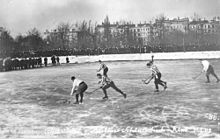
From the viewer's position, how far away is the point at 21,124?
723cm

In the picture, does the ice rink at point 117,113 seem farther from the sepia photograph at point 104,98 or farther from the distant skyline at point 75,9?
the distant skyline at point 75,9

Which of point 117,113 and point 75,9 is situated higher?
point 75,9

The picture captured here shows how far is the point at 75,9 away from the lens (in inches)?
398

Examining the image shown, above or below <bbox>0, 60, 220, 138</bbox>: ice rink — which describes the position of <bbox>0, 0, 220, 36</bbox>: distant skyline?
above

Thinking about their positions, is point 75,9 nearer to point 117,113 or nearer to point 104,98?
point 104,98

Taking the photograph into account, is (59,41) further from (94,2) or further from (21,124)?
(21,124)

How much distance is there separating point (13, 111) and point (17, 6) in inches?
142

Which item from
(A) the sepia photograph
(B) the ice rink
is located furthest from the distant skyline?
(B) the ice rink

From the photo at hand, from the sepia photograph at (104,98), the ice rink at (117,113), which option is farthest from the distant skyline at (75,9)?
the ice rink at (117,113)

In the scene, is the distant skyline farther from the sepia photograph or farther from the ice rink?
the ice rink

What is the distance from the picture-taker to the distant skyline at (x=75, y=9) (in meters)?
9.70

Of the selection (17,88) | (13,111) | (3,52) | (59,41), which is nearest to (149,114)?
(13,111)

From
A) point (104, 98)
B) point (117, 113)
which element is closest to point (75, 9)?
point (104, 98)

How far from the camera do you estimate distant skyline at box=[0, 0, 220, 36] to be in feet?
31.8
